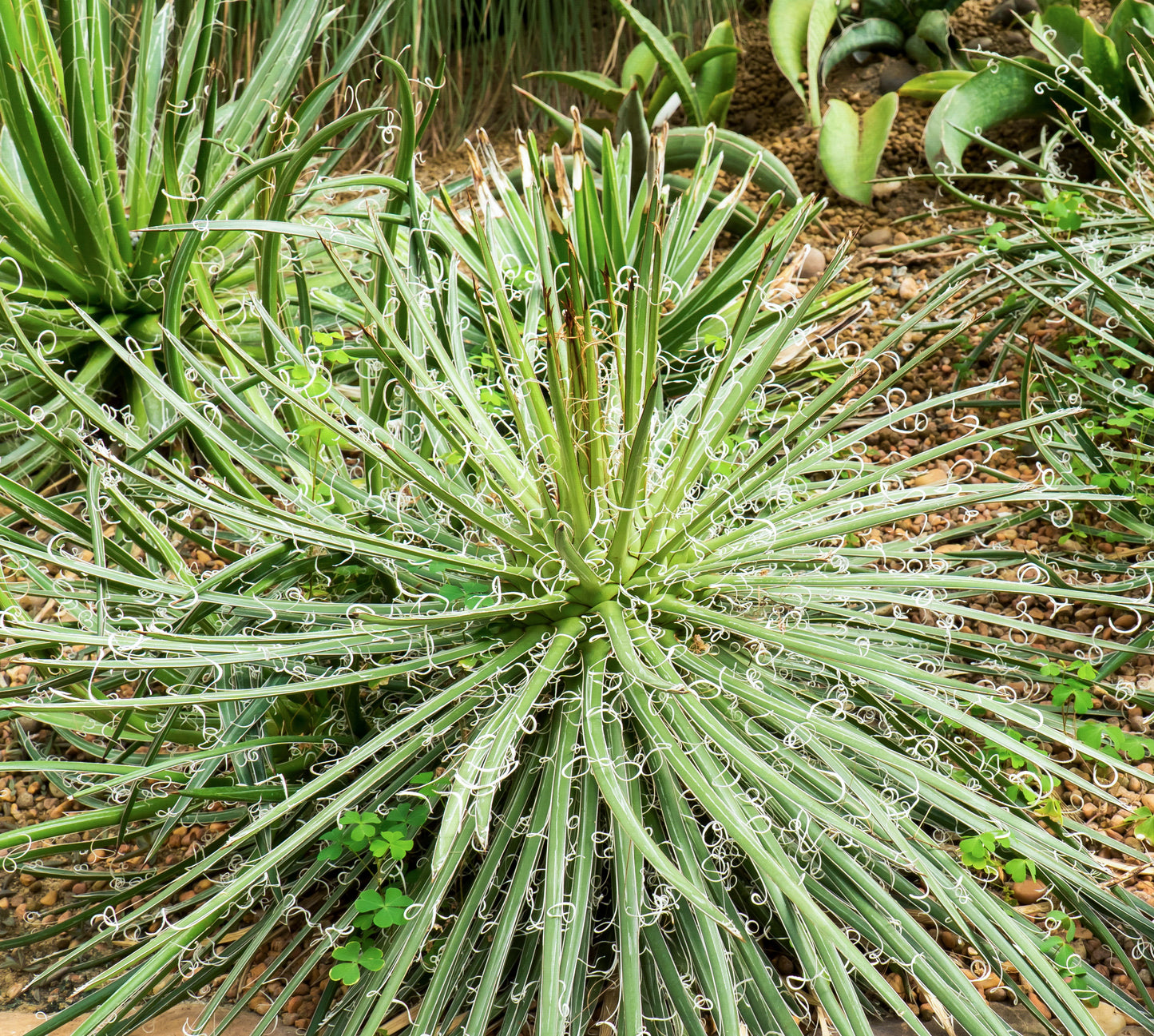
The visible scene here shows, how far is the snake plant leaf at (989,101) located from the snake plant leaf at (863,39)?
1.61 feet

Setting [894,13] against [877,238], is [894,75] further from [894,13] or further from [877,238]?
[877,238]

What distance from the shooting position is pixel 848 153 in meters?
2.38

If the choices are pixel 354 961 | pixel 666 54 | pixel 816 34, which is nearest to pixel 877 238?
pixel 816 34

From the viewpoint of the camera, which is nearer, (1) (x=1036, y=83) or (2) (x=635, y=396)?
(2) (x=635, y=396)

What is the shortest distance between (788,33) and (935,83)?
410 millimetres

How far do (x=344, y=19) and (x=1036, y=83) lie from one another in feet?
6.13

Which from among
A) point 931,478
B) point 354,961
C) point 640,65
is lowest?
point 354,961

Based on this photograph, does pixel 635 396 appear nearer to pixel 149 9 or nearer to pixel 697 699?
pixel 697 699

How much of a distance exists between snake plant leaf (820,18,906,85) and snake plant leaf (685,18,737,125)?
0.28m

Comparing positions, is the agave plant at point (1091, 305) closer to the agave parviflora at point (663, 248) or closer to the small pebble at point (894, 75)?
the agave parviflora at point (663, 248)

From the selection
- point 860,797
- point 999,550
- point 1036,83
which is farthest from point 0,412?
point 1036,83

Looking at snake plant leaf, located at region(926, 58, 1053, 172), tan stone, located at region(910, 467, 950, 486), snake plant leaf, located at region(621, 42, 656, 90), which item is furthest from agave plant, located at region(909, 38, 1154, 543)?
snake plant leaf, located at region(621, 42, 656, 90)

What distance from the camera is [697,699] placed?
1087mm

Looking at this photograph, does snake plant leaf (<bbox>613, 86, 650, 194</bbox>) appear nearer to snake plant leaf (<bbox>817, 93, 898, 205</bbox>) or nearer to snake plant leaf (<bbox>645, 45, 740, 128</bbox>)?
snake plant leaf (<bbox>645, 45, 740, 128</bbox>)
